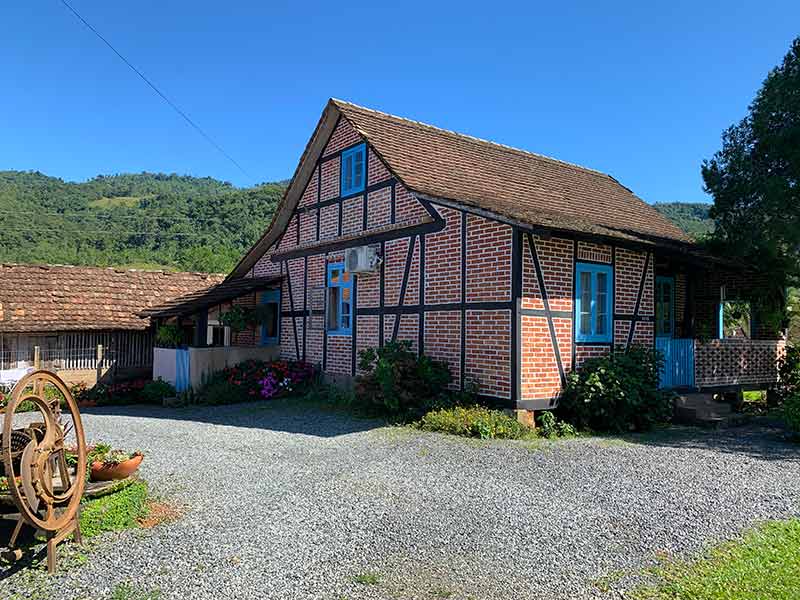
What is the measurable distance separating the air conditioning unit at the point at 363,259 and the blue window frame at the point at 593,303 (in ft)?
13.7

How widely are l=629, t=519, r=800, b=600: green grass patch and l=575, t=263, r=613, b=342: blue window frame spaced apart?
6198mm

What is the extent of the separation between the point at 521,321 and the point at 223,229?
47138 mm

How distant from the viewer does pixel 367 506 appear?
6.05 meters

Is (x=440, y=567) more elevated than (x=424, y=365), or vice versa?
(x=424, y=365)

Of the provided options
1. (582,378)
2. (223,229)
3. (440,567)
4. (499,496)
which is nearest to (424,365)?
(582,378)

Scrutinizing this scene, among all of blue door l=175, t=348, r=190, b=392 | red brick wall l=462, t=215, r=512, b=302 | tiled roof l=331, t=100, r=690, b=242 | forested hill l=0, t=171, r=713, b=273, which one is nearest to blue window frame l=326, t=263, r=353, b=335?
tiled roof l=331, t=100, r=690, b=242

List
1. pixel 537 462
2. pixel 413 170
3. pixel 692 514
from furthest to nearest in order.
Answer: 1. pixel 413 170
2. pixel 537 462
3. pixel 692 514

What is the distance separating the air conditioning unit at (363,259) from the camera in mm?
13000

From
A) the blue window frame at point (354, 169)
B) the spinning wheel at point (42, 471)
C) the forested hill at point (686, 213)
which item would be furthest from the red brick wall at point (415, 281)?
the forested hill at point (686, 213)

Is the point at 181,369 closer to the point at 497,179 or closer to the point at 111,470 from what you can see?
the point at 497,179

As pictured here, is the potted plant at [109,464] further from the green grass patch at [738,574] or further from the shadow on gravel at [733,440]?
the shadow on gravel at [733,440]

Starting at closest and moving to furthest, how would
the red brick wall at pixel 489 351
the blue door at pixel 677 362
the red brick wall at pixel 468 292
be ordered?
the red brick wall at pixel 489 351 < the red brick wall at pixel 468 292 < the blue door at pixel 677 362

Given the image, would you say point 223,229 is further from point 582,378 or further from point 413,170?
point 582,378

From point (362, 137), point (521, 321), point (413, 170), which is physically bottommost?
point (521, 321)
